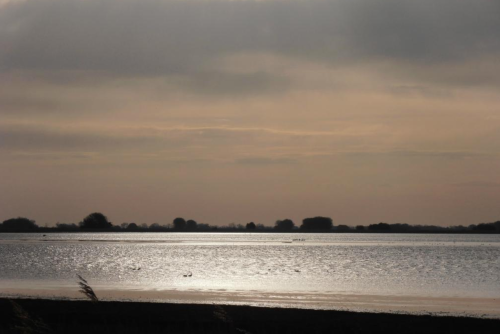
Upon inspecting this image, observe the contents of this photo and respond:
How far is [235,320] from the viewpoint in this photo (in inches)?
1121

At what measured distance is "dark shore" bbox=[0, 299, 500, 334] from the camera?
87.7 feet

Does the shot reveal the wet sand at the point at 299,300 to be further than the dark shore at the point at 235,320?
Yes

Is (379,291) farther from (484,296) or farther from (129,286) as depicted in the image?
(129,286)

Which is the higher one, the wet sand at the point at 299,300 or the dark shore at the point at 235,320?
the dark shore at the point at 235,320

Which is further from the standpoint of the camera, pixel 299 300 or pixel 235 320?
pixel 299 300

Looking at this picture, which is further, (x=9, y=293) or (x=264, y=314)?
(x=9, y=293)

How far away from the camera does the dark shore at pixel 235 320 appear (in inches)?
1052

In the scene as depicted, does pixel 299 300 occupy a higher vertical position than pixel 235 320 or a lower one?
lower

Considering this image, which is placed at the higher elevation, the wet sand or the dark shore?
the dark shore

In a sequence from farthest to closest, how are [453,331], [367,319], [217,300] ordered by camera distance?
[217,300], [367,319], [453,331]

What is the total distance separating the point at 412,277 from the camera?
6894 cm

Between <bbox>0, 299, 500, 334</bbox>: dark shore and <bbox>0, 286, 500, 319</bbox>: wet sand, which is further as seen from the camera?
<bbox>0, 286, 500, 319</bbox>: wet sand

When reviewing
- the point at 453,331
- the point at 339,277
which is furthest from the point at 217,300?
the point at 339,277

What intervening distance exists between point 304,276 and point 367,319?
1610 inches
